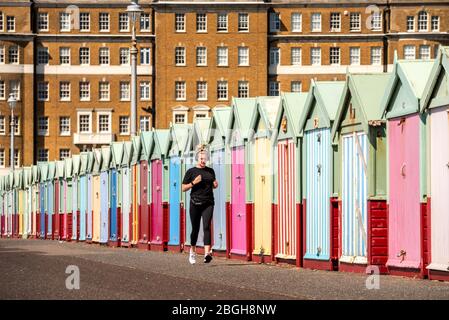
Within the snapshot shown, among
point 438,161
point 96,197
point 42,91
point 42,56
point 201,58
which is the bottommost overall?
point 96,197

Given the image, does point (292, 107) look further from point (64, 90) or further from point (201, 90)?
point (64, 90)

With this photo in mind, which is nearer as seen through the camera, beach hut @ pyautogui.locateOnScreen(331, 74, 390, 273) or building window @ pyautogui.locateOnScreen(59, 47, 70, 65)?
beach hut @ pyautogui.locateOnScreen(331, 74, 390, 273)

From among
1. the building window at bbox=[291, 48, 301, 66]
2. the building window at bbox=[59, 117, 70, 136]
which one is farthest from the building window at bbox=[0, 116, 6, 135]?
the building window at bbox=[291, 48, 301, 66]

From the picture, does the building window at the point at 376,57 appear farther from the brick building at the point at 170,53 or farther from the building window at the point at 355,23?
the building window at the point at 355,23

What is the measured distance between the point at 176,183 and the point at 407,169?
15958 millimetres

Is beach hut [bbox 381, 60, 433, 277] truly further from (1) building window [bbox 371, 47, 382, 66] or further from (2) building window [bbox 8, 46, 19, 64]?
(1) building window [bbox 371, 47, 382, 66]

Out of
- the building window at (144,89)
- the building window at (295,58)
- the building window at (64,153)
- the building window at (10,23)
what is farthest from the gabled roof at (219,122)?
the building window at (295,58)

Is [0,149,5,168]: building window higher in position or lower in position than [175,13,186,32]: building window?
lower

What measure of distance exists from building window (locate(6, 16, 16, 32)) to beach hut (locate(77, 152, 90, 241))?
3537 inches

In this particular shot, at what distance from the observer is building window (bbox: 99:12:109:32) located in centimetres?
14438

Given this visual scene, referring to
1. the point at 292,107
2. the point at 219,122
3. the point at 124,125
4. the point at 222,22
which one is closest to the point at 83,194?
the point at 219,122

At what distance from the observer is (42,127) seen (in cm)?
14375

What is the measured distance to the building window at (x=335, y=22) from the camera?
477 ft

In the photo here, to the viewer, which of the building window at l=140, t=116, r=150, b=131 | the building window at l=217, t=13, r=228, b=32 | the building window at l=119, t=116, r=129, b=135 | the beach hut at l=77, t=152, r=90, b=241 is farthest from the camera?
the building window at l=119, t=116, r=129, b=135
